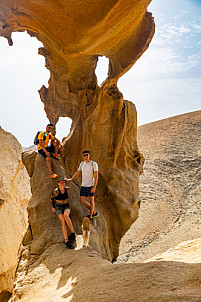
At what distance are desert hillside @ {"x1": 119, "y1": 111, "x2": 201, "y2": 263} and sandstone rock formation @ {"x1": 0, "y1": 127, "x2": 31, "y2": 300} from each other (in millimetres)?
7651

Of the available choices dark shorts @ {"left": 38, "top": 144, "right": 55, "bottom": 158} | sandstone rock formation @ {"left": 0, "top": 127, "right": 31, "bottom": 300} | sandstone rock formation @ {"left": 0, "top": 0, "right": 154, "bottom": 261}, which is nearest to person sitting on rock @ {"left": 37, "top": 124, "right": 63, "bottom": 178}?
dark shorts @ {"left": 38, "top": 144, "right": 55, "bottom": 158}

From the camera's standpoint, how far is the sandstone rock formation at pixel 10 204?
26.0ft

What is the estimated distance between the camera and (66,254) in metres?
4.02

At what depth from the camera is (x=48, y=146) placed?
560cm

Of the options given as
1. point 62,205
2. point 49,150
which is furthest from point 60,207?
point 49,150

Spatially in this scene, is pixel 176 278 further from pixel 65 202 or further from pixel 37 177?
pixel 37 177

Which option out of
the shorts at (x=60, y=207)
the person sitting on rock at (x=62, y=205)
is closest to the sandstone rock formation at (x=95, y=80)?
the person sitting on rock at (x=62, y=205)

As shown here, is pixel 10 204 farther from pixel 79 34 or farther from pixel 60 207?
pixel 79 34

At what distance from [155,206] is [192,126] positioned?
17.3 m

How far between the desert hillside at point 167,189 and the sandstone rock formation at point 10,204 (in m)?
7.65

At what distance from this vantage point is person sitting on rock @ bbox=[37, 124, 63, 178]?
5367 mm

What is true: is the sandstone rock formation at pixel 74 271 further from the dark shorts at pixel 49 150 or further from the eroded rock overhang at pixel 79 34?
the eroded rock overhang at pixel 79 34

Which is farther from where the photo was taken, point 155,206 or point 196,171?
point 196,171

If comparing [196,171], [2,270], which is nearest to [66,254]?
[2,270]
